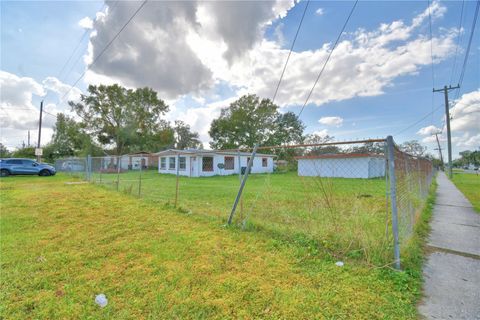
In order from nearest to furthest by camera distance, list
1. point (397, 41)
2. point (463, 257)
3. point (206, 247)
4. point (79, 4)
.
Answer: point (463, 257) → point (206, 247) → point (79, 4) → point (397, 41)

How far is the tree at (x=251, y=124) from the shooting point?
32.7 m

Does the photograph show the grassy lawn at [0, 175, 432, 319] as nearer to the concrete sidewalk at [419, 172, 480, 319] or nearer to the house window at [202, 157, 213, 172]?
the concrete sidewalk at [419, 172, 480, 319]

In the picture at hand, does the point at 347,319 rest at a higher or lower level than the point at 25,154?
lower

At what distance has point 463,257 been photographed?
10.2 ft

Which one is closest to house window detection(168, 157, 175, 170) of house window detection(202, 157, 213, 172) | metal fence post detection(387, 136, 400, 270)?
house window detection(202, 157, 213, 172)

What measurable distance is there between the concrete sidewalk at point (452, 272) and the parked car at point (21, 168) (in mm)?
22874

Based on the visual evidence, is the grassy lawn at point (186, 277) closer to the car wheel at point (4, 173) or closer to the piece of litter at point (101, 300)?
the piece of litter at point (101, 300)

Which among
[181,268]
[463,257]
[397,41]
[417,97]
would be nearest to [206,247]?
[181,268]

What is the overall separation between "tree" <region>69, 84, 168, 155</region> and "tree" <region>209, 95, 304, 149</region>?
11.6 metres

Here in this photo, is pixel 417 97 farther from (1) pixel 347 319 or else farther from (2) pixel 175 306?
(2) pixel 175 306

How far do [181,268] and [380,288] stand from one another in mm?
2315

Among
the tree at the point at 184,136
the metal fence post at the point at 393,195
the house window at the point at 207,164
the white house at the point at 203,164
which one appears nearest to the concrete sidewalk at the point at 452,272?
the metal fence post at the point at 393,195

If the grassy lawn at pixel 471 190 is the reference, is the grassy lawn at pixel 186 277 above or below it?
below

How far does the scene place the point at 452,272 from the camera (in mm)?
2691
